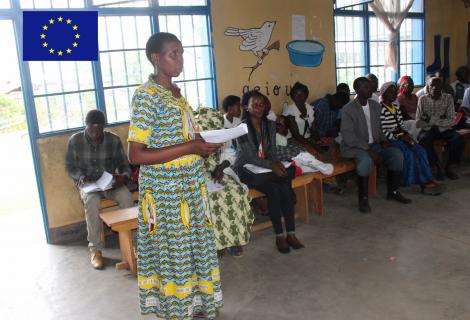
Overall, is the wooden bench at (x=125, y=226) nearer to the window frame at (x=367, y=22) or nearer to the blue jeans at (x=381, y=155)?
the blue jeans at (x=381, y=155)

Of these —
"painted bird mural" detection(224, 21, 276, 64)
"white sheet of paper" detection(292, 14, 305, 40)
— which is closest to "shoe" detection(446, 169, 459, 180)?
"white sheet of paper" detection(292, 14, 305, 40)

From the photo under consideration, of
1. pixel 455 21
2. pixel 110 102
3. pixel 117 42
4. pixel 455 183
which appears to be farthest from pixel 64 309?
pixel 455 21

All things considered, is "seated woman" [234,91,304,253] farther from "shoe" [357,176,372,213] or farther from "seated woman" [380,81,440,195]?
"seated woman" [380,81,440,195]

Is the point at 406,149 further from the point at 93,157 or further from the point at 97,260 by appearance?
the point at 97,260

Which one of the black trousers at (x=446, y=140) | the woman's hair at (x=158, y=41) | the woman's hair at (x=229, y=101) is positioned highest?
the woman's hair at (x=158, y=41)

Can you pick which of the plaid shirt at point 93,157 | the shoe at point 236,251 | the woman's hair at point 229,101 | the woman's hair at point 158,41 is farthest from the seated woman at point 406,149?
the woman's hair at point 158,41

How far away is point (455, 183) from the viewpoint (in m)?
5.31

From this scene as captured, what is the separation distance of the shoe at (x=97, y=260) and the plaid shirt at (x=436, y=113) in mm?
4084

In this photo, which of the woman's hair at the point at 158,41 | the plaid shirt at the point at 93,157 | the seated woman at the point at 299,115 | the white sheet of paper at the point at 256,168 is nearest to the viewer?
the woman's hair at the point at 158,41

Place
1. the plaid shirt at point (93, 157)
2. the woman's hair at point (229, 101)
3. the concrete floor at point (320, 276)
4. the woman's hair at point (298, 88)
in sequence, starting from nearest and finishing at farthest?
the concrete floor at point (320, 276) < the plaid shirt at point (93, 157) < the woman's hair at point (229, 101) < the woman's hair at point (298, 88)

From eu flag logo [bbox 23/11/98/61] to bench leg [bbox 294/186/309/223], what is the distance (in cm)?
236

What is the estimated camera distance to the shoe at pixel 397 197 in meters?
4.71

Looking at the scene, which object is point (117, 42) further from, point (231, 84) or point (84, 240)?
point (84, 240)

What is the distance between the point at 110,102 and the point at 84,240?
140 centimetres
